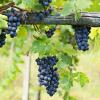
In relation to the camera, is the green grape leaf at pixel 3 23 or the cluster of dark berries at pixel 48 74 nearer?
the green grape leaf at pixel 3 23

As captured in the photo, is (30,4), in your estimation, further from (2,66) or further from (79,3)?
(2,66)

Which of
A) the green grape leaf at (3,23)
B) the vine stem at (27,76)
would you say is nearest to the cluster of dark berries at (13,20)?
the green grape leaf at (3,23)

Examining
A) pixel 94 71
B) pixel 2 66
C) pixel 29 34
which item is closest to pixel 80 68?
pixel 94 71

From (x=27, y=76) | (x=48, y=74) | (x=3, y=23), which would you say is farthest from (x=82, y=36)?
(x=27, y=76)

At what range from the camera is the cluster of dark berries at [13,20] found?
235 centimetres

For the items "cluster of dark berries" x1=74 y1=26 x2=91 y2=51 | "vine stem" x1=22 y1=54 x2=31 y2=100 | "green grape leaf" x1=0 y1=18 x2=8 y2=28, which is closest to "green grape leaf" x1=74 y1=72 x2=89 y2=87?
"cluster of dark berries" x1=74 y1=26 x2=91 y2=51

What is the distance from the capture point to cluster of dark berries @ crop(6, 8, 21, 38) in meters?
2.35

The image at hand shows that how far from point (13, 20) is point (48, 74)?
384mm

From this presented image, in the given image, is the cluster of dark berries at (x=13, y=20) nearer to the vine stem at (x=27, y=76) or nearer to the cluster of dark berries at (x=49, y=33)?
the cluster of dark berries at (x=49, y=33)

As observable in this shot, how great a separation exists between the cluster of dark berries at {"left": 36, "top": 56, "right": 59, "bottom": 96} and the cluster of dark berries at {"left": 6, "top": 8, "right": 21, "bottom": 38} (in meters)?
0.29

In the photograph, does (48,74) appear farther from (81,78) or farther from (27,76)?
(27,76)

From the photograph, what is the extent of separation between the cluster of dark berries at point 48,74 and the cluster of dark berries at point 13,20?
0.96 feet

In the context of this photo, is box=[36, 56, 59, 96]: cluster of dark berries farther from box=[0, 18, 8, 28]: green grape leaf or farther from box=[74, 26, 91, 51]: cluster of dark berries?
box=[0, 18, 8, 28]: green grape leaf

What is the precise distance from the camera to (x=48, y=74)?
102 inches
